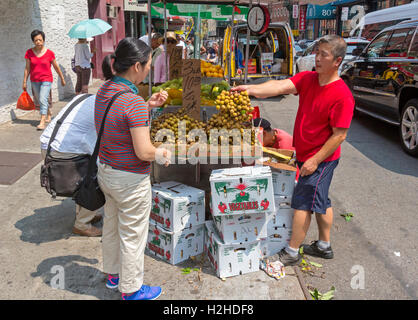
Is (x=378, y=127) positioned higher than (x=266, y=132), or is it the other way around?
(x=266, y=132)

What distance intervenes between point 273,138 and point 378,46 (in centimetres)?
560

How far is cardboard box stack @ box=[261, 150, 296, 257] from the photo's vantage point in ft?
12.1

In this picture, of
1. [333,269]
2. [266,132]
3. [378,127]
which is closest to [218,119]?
[266,132]

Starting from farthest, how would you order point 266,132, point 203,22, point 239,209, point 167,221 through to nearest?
point 203,22
point 266,132
point 167,221
point 239,209

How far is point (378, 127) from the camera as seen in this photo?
950 cm

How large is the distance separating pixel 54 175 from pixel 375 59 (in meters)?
7.20

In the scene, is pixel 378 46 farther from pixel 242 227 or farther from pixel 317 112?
pixel 242 227

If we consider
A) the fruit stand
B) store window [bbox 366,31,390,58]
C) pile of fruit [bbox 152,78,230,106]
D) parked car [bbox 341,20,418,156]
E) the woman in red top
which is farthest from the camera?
store window [bbox 366,31,390,58]

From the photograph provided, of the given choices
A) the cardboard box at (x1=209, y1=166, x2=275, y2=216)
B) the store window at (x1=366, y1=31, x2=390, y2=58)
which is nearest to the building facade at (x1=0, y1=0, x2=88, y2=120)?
the cardboard box at (x1=209, y1=166, x2=275, y2=216)

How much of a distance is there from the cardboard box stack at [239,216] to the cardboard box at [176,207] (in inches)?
8.2

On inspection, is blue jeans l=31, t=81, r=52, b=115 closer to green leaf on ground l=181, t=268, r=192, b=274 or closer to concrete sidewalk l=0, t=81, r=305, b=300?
concrete sidewalk l=0, t=81, r=305, b=300

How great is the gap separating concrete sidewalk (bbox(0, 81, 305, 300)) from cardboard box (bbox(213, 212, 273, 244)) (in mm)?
351

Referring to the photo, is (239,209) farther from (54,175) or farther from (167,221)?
(54,175)

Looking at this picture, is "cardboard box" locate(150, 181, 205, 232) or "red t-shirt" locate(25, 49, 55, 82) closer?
"cardboard box" locate(150, 181, 205, 232)
